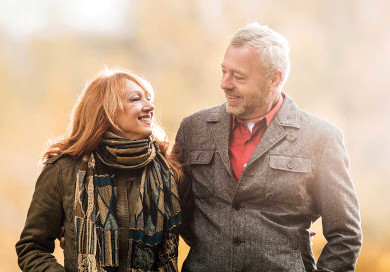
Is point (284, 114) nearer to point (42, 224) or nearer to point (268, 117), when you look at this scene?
point (268, 117)

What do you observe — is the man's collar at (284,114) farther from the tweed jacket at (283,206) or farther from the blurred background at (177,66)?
the blurred background at (177,66)

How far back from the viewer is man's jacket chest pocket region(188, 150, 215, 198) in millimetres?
2668

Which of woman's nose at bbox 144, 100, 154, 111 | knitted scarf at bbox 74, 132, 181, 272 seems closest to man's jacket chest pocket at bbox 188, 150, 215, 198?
knitted scarf at bbox 74, 132, 181, 272

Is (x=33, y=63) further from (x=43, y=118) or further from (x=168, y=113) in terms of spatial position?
Result: (x=168, y=113)

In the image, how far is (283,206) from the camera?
8.37 feet

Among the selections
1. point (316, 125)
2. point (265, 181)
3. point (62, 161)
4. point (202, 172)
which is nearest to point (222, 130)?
point (202, 172)

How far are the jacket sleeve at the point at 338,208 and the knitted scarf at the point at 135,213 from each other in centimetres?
69

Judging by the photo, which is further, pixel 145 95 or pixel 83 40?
pixel 83 40

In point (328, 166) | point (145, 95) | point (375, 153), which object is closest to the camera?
point (328, 166)

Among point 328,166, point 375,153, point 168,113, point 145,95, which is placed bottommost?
point 375,153

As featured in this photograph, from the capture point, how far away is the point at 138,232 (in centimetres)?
253

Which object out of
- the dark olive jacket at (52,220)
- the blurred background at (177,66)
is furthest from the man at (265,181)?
the blurred background at (177,66)

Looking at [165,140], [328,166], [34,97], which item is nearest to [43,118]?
[34,97]

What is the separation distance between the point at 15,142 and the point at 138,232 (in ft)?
20.7
